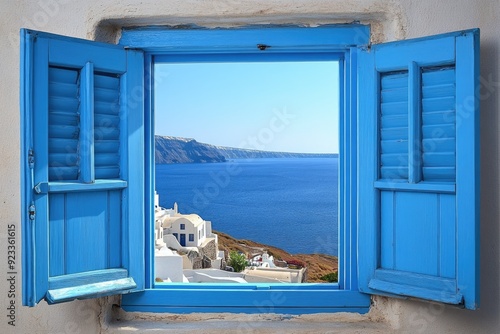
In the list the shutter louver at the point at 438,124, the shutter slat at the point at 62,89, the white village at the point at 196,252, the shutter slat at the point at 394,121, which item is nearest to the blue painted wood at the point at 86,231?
the shutter slat at the point at 62,89

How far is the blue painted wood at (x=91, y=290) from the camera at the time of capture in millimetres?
1626

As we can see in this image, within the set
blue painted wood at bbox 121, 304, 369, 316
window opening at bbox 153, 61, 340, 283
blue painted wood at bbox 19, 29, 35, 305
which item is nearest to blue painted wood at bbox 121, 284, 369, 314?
blue painted wood at bbox 121, 304, 369, 316

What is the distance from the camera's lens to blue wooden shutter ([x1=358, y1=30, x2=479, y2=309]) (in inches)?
62.3

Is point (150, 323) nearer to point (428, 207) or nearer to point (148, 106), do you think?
point (148, 106)

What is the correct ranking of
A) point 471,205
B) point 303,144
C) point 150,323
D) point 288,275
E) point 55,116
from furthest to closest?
point 303,144, point 288,275, point 150,323, point 55,116, point 471,205

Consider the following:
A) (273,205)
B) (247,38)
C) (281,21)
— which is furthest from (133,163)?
(273,205)

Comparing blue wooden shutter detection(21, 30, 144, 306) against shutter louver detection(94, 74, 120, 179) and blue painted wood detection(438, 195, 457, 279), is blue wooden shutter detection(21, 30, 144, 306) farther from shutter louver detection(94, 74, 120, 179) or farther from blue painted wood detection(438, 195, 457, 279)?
blue painted wood detection(438, 195, 457, 279)

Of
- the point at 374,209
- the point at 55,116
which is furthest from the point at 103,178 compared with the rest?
the point at 374,209

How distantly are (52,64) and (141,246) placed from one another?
698mm

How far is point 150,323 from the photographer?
1922 mm

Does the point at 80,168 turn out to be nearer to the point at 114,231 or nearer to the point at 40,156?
the point at 40,156

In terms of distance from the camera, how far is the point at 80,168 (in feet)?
5.64

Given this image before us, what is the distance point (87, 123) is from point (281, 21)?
2.56 feet

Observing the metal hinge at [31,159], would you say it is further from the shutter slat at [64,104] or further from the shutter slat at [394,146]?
the shutter slat at [394,146]
